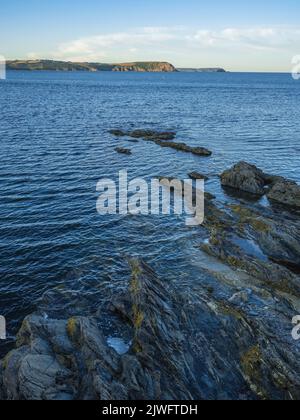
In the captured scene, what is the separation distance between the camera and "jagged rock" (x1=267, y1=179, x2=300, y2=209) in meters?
43.5

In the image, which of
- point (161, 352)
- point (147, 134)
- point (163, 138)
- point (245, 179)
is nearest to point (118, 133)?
point (147, 134)

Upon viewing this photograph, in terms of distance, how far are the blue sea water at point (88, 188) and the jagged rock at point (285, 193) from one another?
23.4 feet

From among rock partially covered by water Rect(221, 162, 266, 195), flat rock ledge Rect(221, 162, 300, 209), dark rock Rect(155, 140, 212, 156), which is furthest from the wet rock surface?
dark rock Rect(155, 140, 212, 156)

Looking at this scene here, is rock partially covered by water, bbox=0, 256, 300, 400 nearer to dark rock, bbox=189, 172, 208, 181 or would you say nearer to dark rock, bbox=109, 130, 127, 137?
dark rock, bbox=189, 172, 208, 181

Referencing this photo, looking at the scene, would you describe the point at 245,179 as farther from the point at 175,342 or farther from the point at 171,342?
the point at 171,342

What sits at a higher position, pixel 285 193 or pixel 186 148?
pixel 186 148

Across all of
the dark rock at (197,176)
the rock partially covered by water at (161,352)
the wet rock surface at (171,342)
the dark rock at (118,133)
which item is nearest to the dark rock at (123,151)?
the dark rock at (118,133)

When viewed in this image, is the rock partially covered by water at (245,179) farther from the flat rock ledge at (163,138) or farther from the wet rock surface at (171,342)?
the wet rock surface at (171,342)

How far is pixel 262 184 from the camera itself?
4950cm

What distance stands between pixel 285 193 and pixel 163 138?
3578 centimetres

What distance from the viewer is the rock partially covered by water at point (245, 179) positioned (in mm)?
48000

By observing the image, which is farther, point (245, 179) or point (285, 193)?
point (245, 179)

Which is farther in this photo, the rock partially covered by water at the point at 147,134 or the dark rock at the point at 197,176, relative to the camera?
the rock partially covered by water at the point at 147,134
